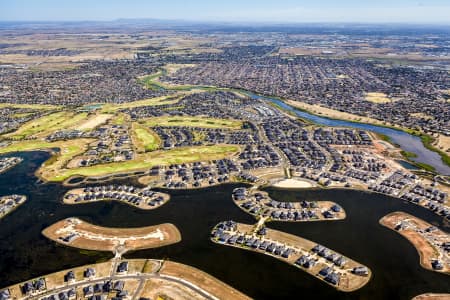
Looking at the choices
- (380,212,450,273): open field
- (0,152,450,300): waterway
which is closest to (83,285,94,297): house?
(0,152,450,300): waterway

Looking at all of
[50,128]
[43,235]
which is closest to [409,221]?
[43,235]

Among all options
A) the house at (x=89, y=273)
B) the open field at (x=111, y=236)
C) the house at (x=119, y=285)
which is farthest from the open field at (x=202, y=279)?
the house at (x=89, y=273)

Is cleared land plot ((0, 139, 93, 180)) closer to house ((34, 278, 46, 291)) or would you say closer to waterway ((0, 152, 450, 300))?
waterway ((0, 152, 450, 300))

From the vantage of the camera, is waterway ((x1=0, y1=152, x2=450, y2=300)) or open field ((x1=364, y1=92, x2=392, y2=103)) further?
open field ((x1=364, y1=92, x2=392, y2=103))

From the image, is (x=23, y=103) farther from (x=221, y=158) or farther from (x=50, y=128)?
(x=221, y=158)

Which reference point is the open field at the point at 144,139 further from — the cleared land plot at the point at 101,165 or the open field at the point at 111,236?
the open field at the point at 111,236

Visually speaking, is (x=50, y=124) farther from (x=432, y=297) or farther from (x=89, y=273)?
(x=432, y=297)
